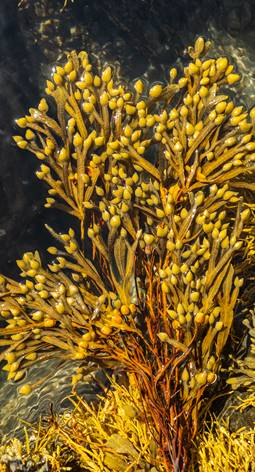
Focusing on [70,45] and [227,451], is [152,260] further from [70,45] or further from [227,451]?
[70,45]

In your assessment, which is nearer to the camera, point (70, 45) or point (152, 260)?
point (152, 260)

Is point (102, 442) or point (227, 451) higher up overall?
point (102, 442)

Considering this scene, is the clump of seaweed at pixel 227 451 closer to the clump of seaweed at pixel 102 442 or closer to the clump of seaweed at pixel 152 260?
the clump of seaweed at pixel 152 260

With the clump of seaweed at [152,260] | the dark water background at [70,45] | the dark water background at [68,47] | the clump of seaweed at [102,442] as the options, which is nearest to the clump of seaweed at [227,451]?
the clump of seaweed at [152,260]

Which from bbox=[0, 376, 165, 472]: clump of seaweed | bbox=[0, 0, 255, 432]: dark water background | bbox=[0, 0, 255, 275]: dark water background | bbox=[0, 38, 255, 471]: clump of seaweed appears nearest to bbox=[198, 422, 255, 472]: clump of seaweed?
bbox=[0, 38, 255, 471]: clump of seaweed

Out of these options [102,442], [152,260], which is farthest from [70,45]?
[102,442]

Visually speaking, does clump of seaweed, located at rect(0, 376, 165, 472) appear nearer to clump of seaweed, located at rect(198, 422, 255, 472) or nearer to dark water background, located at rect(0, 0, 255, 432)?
clump of seaweed, located at rect(198, 422, 255, 472)
